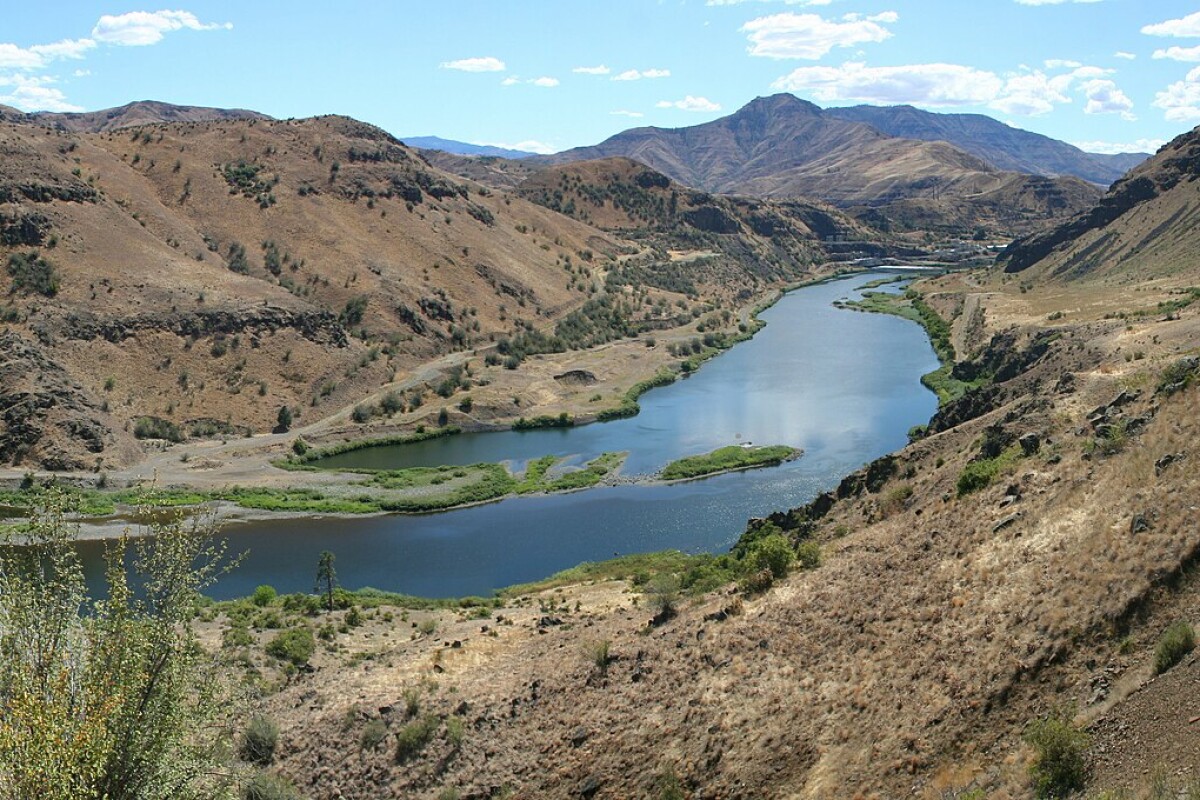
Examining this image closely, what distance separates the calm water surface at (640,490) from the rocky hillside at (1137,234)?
22629mm

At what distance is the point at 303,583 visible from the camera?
43.1 metres

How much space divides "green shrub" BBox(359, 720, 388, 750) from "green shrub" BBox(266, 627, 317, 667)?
7.13 meters

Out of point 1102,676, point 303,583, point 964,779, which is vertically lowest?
point 303,583

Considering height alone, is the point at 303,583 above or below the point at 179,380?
below

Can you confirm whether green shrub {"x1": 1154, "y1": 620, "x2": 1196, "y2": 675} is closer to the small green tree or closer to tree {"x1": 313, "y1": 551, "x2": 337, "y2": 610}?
tree {"x1": 313, "y1": 551, "x2": 337, "y2": 610}

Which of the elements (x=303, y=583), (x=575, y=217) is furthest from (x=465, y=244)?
(x=303, y=583)

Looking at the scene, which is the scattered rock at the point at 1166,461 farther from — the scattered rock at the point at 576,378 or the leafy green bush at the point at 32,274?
the leafy green bush at the point at 32,274

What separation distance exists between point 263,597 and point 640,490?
79.7ft

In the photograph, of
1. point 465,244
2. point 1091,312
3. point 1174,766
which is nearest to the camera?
point 1174,766

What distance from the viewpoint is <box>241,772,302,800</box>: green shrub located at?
68.6ft

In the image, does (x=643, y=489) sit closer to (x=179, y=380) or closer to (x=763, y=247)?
(x=179, y=380)

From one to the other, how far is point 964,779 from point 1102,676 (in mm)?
3131

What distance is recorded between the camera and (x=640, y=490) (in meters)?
56.4

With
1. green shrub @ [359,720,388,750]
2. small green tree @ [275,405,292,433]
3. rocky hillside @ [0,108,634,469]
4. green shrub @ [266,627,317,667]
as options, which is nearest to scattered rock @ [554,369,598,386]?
rocky hillside @ [0,108,634,469]
